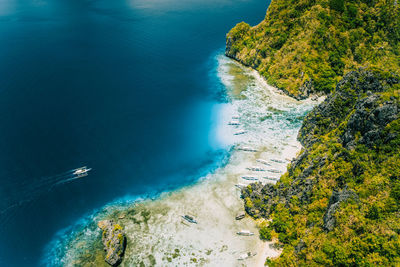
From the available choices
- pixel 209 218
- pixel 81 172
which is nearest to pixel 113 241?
pixel 209 218

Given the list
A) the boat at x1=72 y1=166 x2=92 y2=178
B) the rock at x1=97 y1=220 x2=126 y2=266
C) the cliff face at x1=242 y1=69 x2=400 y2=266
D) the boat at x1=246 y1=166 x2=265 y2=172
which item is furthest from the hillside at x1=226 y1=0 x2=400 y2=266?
the boat at x1=72 y1=166 x2=92 y2=178

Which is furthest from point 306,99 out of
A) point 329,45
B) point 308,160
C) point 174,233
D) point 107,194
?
point 107,194

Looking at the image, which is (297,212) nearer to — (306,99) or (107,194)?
(107,194)

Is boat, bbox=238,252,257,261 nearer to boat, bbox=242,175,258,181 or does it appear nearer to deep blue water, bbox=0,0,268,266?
boat, bbox=242,175,258,181

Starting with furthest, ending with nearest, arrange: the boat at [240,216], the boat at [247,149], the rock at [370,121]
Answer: the boat at [247,149]
the boat at [240,216]
the rock at [370,121]

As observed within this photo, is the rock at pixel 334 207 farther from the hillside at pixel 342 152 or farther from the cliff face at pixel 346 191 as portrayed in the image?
the hillside at pixel 342 152

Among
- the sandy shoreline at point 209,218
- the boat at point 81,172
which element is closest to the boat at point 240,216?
the sandy shoreline at point 209,218
